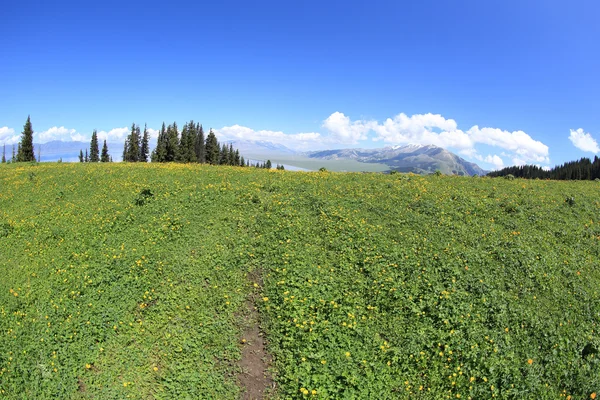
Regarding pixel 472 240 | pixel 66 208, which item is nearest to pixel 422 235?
pixel 472 240

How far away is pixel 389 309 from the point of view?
10.8m

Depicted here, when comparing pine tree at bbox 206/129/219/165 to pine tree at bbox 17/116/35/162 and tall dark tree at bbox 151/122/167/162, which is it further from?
pine tree at bbox 17/116/35/162

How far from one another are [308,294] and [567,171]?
13630cm

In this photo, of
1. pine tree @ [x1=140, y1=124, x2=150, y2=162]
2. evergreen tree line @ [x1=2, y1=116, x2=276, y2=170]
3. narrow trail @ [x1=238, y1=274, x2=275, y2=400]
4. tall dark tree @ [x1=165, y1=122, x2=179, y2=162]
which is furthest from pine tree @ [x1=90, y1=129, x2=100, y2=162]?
narrow trail @ [x1=238, y1=274, x2=275, y2=400]

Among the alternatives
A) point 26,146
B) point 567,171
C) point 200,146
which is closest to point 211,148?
point 200,146

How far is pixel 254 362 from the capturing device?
9.61 meters

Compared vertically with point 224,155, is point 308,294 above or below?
below

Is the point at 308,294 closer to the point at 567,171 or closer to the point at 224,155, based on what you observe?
the point at 224,155

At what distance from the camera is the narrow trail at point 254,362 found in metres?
8.87

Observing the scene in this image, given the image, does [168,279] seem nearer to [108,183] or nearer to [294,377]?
[294,377]

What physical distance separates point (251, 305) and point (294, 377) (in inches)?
129

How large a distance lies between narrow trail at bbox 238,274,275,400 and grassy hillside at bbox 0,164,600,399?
Answer: 0.27 meters

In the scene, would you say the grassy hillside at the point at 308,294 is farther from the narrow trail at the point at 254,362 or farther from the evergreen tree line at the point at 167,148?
the evergreen tree line at the point at 167,148

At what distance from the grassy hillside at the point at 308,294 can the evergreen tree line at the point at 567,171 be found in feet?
340
